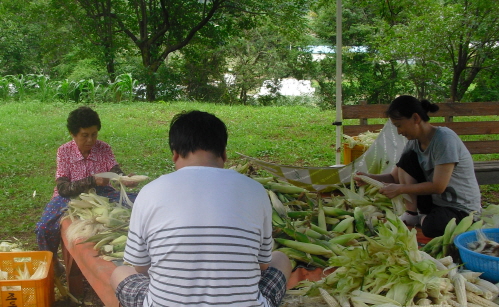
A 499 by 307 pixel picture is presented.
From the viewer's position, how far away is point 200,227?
1509 mm

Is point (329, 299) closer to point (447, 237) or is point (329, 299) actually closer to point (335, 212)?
point (447, 237)

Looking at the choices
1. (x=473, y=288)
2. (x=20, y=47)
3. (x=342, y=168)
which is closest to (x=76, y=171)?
(x=342, y=168)

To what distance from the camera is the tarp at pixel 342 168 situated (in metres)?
4.28

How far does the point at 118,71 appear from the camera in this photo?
14.6m

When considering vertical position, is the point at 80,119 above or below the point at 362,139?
above

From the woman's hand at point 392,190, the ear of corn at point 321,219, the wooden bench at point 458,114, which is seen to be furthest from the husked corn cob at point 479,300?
the wooden bench at point 458,114

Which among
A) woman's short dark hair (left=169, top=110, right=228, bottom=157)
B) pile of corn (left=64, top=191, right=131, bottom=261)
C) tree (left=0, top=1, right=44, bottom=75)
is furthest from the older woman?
tree (left=0, top=1, right=44, bottom=75)

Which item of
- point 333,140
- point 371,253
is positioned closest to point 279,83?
point 333,140

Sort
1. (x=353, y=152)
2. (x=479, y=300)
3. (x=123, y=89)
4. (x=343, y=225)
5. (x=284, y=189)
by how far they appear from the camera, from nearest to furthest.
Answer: (x=479, y=300) → (x=343, y=225) → (x=284, y=189) → (x=353, y=152) → (x=123, y=89)

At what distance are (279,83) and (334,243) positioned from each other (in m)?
13.5

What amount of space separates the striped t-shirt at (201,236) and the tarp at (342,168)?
Result: 8.61 feet

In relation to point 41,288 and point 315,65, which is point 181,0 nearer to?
point 315,65

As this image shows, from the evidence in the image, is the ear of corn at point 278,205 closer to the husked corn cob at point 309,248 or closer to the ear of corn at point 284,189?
the ear of corn at point 284,189

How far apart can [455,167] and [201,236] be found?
221 centimetres
